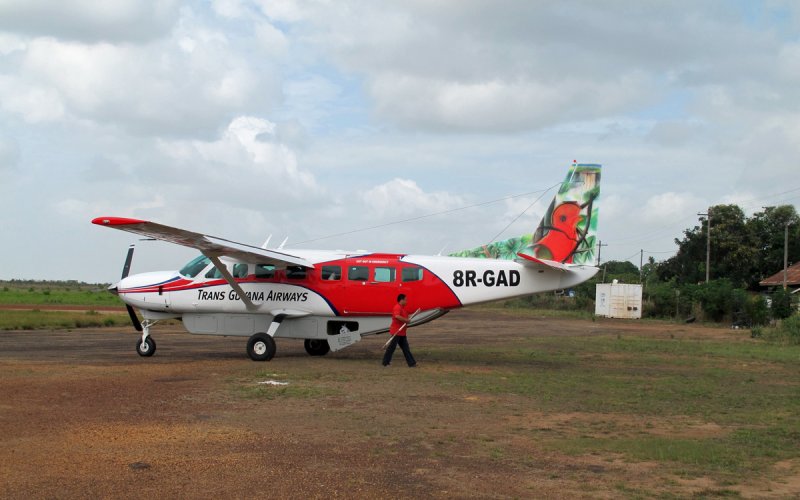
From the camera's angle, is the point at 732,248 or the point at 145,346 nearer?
the point at 145,346

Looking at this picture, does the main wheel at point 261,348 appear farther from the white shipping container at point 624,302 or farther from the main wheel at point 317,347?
the white shipping container at point 624,302

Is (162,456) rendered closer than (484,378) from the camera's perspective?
Yes

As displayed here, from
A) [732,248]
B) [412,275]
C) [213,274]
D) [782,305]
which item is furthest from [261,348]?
[732,248]

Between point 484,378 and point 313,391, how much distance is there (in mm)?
4282

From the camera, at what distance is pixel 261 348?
63.0 ft

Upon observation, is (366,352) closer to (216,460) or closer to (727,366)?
(727,366)

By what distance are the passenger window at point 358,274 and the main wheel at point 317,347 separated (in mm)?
2552

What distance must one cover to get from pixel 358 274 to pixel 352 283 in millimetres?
273

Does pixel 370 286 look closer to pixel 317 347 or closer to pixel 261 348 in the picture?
pixel 317 347

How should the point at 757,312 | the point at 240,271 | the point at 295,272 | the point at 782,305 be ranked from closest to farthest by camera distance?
the point at 295,272, the point at 240,271, the point at 782,305, the point at 757,312

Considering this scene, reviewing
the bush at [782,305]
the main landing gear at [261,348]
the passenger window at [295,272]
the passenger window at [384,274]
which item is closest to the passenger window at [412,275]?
the passenger window at [384,274]

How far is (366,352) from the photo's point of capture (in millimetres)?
22812

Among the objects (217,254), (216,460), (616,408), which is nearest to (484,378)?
(616,408)

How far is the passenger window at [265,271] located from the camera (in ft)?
65.6
